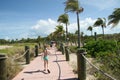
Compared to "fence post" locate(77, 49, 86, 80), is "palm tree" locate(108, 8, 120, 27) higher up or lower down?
higher up

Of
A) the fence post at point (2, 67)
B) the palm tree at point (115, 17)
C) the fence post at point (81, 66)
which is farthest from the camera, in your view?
the palm tree at point (115, 17)

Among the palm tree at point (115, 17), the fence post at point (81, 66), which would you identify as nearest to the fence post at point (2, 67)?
the fence post at point (81, 66)

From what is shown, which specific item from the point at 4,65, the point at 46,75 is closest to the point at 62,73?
the point at 46,75

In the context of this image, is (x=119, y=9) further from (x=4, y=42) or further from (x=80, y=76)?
(x=4, y=42)

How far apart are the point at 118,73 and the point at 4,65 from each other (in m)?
4.84

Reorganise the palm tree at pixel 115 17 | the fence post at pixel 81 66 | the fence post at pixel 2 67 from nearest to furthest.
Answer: the fence post at pixel 2 67
the fence post at pixel 81 66
the palm tree at pixel 115 17

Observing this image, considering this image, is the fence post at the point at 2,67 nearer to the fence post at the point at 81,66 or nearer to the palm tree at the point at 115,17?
the fence post at the point at 81,66

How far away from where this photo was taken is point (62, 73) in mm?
12797

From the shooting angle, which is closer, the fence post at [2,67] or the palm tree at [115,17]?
the fence post at [2,67]

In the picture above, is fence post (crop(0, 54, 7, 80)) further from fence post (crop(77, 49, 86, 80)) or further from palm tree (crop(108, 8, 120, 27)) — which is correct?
palm tree (crop(108, 8, 120, 27))

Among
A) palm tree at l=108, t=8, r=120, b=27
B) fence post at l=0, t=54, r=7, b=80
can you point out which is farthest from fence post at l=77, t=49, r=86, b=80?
palm tree at l=108, t=8, r=120, b=27

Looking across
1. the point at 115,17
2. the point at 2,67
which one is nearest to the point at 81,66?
the point at 2,67

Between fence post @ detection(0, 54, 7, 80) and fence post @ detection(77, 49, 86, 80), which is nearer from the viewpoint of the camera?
fence post @ detection(0, 54, 7, 80)

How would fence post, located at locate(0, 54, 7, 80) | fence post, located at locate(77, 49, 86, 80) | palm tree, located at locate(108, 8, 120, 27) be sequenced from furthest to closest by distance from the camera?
1. palm tree, located at locate(108, 8, 120, 27)
2. fence post, located at locate(77, 49, 86, 80)
3. fence post, located at locate(0, 54, 7, 80)
